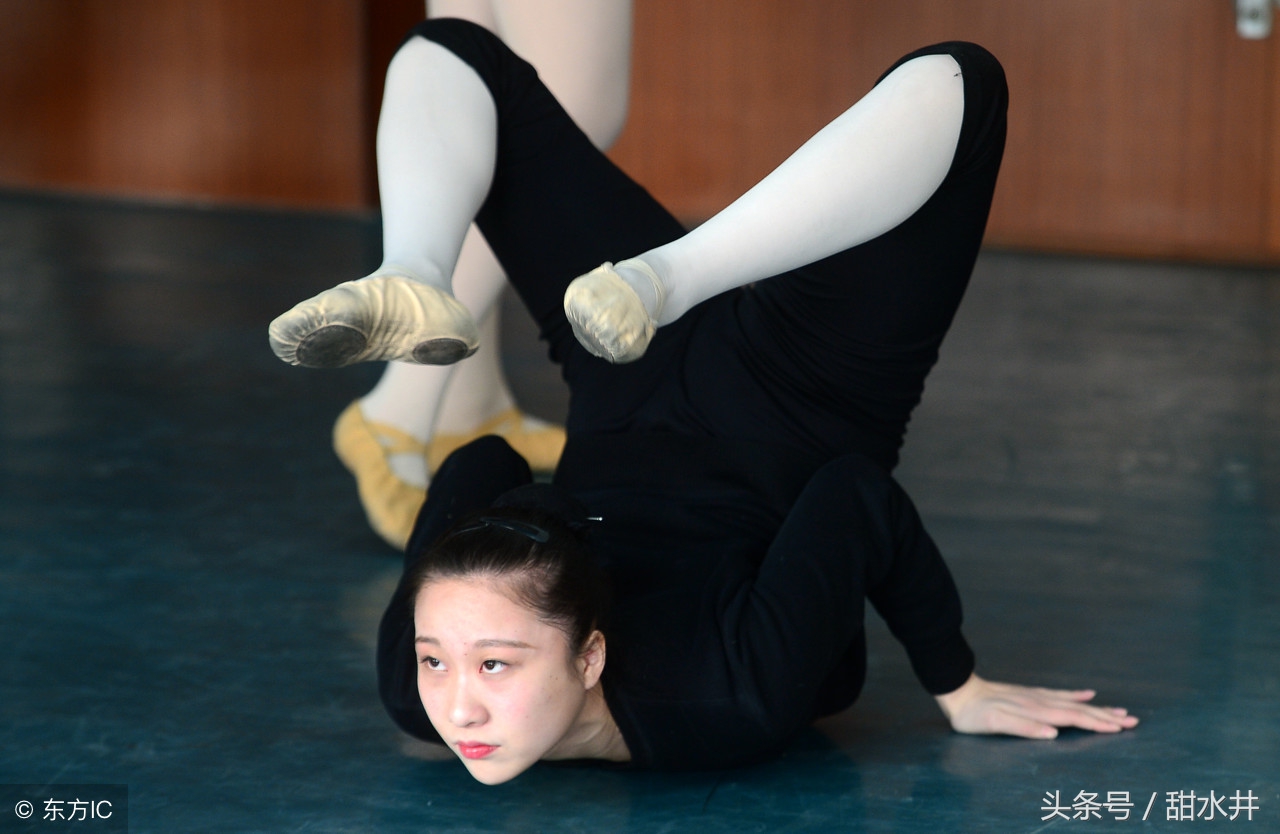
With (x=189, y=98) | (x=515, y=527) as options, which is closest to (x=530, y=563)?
(x=515, y=527)

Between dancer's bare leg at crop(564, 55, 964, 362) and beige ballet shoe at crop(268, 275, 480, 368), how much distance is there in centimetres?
15

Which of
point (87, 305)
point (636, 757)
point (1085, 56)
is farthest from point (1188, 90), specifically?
point (636, 757)

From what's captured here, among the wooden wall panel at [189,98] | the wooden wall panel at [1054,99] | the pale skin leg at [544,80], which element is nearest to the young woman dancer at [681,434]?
the pale skin leg at [544,80]

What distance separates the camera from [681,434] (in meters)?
1.69

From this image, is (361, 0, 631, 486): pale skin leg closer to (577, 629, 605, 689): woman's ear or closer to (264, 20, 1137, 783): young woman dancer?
(264, 20, 1137, 783): young woman dancer

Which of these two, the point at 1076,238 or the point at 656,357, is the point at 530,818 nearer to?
the point at 656,357

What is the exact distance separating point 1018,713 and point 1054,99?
397 cm

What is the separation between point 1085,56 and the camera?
5145 mm

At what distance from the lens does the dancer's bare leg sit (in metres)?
1.30

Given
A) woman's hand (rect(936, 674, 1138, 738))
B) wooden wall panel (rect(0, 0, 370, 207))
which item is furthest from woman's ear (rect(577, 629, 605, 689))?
wooden wall panel (rect(0, 0, 370, 207))

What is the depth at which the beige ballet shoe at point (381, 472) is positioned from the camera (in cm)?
220

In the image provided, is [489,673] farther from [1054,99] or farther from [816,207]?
[1054,99]

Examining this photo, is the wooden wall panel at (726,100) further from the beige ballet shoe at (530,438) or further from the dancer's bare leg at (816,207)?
the dancer's bare leg at (816,207)

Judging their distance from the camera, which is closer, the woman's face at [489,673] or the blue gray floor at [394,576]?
the woman's face at [489,673]
